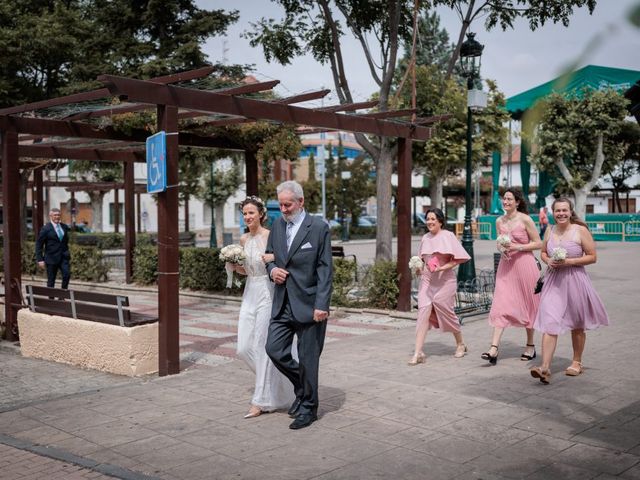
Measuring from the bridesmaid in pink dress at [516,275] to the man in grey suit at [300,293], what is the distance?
283cm

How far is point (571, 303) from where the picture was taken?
6750mm

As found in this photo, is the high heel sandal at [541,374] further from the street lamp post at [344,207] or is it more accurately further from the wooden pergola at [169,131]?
the street lamp post at [344,207]

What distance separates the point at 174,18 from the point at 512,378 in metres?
18.3

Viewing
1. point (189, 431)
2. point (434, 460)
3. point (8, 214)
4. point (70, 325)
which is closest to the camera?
point (434, 460)

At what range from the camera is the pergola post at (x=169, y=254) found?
7430 mm

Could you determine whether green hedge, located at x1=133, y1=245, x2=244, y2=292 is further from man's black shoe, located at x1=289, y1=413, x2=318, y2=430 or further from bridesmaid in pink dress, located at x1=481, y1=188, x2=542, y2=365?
man's black shoe, located at x1=289, y1=413, x2=318, y2=430

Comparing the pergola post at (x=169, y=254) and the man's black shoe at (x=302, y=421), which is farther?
the pergola post at (x=169, y=254)

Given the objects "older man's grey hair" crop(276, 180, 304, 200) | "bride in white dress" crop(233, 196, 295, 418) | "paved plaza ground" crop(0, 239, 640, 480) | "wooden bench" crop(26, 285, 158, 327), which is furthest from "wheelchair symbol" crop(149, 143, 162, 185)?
"older man's grey hair" crop(276, 180, 304, 200)

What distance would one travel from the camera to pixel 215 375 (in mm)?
7422

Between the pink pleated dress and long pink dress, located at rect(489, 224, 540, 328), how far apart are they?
0.85 m

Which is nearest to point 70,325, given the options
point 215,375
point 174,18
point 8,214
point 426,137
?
point 215,375

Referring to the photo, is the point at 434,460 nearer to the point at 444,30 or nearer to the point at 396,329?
the point at 396,329

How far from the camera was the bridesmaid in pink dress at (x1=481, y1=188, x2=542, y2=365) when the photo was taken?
7.68m

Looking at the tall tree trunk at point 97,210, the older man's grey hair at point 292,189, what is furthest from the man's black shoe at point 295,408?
the tall tree trunk at point 97,210
